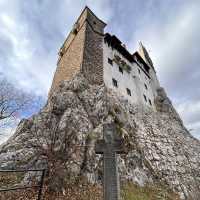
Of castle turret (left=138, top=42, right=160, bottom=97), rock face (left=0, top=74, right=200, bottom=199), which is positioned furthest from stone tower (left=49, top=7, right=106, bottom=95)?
castle turret (left=138, top=42, right=160, bottom=97)

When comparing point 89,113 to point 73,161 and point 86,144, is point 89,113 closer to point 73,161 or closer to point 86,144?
point 86,144

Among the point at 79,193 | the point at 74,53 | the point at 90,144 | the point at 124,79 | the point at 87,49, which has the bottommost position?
the point at 79,193

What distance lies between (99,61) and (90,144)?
9.78 m

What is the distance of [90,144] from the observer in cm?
844

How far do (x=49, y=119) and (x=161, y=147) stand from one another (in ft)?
31.6

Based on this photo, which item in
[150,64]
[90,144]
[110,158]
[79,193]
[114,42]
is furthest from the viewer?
[150,64]

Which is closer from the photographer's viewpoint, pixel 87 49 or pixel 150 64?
pixel 87 49

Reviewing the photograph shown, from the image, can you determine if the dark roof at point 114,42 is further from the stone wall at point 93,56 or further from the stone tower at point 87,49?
the stone wall at point 93,56

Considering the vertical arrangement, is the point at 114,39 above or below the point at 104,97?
above

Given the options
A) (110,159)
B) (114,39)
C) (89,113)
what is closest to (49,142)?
(89,113)

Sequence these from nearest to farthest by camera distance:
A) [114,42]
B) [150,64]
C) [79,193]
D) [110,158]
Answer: [110,158] < [79,193] < [114,42] < [150,64]

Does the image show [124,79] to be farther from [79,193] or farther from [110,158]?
[110,158]

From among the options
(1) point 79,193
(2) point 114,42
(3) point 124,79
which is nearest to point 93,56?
(3) point 124,79

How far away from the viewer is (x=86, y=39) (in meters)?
16.7
